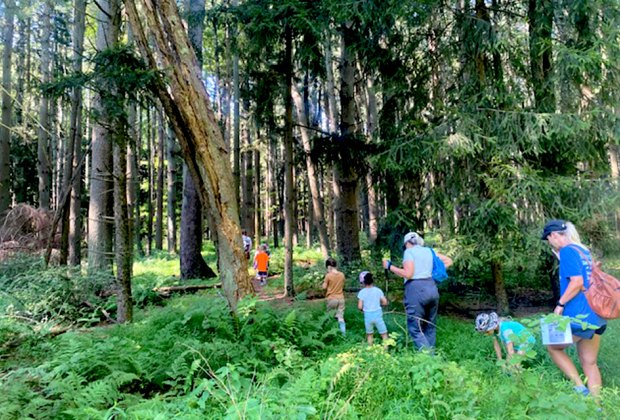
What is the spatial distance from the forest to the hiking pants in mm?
124

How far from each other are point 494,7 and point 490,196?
3776 mm

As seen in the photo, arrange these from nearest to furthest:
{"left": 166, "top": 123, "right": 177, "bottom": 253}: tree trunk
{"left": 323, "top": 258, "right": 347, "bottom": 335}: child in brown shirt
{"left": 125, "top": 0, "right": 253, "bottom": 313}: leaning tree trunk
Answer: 1. {"left": 125, "top": 0, "right": 253, "bottom": 313}: leaning tree trunk
2. {"left": 323, "top": 258, "right": 347, "bottom": 335}: child in brown shirt
3. {"left": 166, "top": 123, "right": 177, "bottom": 253}: tree trunk

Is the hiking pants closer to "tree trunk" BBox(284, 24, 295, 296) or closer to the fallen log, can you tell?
"tree trunk" BBox(284, 24, 295, 296)

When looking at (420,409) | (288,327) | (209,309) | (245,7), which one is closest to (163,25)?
(245,7)

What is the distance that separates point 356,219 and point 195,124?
20.9 ft

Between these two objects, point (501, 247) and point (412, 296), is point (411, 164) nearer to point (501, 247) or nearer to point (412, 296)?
point (501, 247)

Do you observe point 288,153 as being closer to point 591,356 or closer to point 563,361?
point 563,361

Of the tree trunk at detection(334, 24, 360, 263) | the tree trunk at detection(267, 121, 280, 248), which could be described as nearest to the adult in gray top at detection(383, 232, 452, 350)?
the tree trunk at detection(334, 24, 360, 263)

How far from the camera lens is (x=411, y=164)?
23.8 ft

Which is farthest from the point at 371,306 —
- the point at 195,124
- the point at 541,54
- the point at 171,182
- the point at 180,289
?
the point at 171,182

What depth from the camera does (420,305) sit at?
528cm

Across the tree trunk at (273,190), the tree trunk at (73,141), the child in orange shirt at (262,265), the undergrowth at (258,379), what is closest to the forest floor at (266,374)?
the undergrowth at (258,379)

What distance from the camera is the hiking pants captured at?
5262 mm

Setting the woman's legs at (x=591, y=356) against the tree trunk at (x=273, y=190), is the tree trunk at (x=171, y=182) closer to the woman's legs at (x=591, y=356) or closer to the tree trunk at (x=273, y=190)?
the tree trunk at (x=273, y=190)
